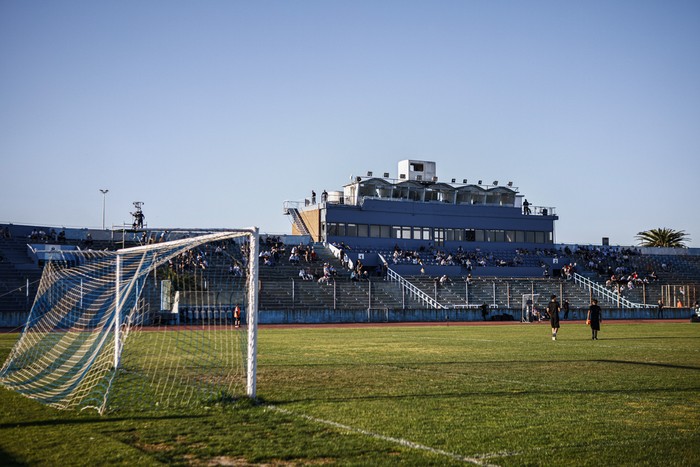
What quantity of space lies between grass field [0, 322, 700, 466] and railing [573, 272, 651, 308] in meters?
40.7

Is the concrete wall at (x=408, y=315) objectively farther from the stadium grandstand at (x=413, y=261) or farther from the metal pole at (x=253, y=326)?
the metal pole at (x=253, y=326)

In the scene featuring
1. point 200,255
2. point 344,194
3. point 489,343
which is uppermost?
point 344,194

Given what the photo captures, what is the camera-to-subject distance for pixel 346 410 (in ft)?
37.9

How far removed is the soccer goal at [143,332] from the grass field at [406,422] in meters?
0.99

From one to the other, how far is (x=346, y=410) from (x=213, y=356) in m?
10.5

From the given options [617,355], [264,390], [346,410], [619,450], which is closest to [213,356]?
[264,390]

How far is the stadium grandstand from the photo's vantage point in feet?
151

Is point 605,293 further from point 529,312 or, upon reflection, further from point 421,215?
point 421,215

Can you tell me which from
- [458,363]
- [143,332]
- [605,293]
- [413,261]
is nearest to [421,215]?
[413,261]

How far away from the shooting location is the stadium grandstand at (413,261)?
46094 mm

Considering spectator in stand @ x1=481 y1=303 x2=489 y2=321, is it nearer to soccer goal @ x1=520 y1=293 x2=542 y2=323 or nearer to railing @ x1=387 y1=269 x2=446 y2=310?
soccer goal @ x1=520 y1=293 x2=542 y2=323

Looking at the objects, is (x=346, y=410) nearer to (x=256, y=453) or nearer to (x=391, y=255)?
(x=256, y=453)

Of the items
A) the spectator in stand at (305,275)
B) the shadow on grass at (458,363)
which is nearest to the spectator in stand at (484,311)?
the spectator in stand at (305,275)

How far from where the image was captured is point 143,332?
3042 centimetres
